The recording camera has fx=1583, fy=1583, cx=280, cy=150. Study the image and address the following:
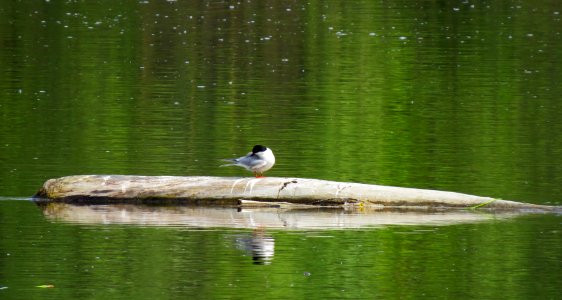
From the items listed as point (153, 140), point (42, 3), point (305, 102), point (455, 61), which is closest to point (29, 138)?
point (153, 140)

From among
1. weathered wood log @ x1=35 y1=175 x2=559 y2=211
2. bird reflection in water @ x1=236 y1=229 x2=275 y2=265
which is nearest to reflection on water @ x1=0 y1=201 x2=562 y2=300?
bird reflection in water @ x1=236 y1=229 x2=275 y2=265

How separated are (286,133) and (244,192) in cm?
643

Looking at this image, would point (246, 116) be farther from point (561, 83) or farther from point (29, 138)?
point (561, 83)

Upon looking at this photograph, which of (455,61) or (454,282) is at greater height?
(455,61)

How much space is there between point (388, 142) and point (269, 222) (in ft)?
21.7

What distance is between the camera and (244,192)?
16.7 m

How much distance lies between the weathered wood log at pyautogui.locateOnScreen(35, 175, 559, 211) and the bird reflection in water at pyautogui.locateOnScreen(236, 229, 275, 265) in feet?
4.26

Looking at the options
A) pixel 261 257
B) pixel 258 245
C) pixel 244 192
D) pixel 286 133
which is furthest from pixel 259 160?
pixel 286 133

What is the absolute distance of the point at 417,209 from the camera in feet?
54.3

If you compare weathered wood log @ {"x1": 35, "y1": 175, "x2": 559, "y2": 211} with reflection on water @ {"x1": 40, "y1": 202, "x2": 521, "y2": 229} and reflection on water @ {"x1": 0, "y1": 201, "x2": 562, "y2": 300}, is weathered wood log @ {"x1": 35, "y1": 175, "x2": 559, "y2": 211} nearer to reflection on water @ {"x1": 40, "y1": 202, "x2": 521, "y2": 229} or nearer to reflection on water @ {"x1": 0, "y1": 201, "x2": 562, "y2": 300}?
reflection on water @ {"x1": 40, "y1": 202, "x2": 521, "y2": 229}

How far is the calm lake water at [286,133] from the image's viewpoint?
13.4m

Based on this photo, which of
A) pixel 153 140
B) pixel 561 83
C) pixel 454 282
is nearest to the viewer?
pixel 454 282

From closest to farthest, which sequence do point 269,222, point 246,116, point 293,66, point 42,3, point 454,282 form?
point 454,282 → point 269,222 → point 246,116 → point 293,66 → point 42,3

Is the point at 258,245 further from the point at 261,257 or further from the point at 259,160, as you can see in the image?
the point at 259,160
